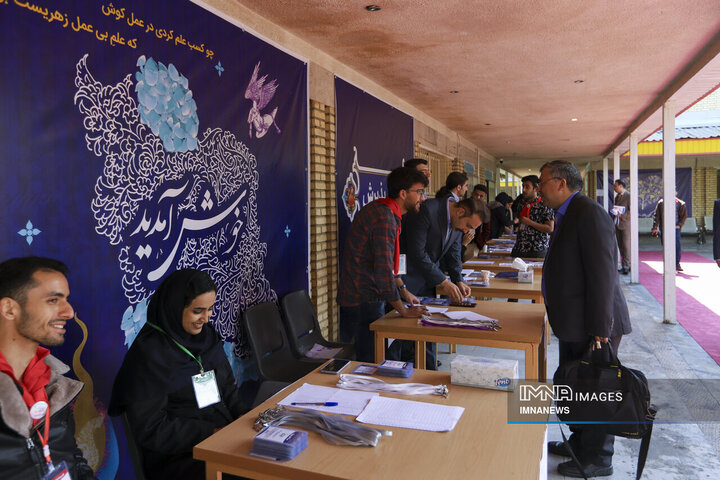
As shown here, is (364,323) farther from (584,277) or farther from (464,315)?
(584,277)

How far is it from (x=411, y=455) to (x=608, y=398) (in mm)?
1364

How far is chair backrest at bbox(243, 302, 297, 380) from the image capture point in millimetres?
3199

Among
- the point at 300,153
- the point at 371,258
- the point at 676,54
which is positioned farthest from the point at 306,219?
the point at 676,54

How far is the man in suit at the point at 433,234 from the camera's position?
11.9 ft

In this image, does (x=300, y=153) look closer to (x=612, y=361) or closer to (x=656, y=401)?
(x=612, y=361)

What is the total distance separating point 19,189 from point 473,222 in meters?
2.69

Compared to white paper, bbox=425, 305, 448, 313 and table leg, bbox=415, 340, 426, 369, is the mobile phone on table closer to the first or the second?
white paper, bbox=425, 305, 448, 313

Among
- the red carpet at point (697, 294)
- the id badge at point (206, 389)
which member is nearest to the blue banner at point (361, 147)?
the id badge at point (206, 389)

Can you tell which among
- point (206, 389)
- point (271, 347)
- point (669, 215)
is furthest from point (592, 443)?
point (669, 215)

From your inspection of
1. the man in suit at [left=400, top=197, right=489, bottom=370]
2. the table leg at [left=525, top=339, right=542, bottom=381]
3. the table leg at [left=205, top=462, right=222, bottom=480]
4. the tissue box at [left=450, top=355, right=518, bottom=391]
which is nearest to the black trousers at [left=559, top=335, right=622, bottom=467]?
the table leg at [left=525, top=339, right=542, bottom=381]

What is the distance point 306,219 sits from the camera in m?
4.22

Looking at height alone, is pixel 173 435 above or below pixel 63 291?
below

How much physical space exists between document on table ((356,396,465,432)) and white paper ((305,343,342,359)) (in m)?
1.80

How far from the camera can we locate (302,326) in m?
3.74
